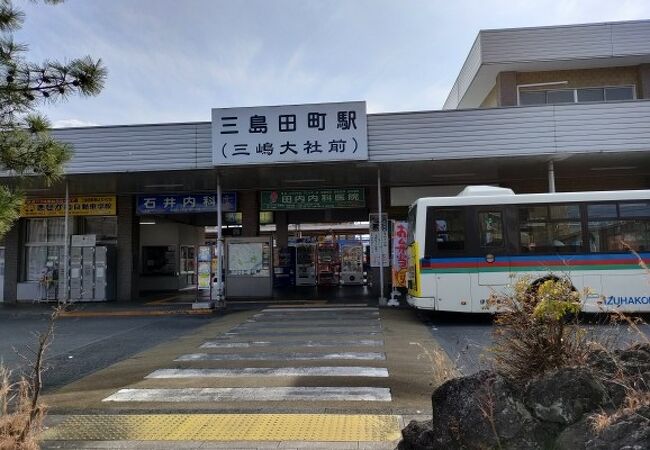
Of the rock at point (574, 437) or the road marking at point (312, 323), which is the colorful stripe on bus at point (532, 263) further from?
the rock at point (574, 437)

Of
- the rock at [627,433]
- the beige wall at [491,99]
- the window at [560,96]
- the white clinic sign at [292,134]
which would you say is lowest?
the rock at [627,433]

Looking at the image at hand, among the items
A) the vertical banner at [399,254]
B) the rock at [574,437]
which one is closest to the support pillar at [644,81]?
the vertical banner at [399,254]

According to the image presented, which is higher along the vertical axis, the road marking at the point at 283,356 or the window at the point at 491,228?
the window at the point at 491,228

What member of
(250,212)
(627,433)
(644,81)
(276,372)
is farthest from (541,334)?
(644,81)

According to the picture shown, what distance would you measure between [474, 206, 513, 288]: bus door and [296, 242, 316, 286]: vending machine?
50.2ft

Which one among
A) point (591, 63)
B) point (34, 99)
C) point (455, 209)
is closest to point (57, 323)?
point (455, 209)

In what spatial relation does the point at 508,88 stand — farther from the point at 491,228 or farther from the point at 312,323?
the point at 312,323

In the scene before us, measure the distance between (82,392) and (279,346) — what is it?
377 centimetres

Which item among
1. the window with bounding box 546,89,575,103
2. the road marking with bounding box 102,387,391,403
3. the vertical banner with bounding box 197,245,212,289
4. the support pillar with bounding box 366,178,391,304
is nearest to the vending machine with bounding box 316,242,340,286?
the support pillar with bounding box 366,178,391,304

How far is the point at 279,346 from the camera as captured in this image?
1028 centimetres

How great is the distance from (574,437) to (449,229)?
31.1ft

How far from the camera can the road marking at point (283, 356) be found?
9.04m

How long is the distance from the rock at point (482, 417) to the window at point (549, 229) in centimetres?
917

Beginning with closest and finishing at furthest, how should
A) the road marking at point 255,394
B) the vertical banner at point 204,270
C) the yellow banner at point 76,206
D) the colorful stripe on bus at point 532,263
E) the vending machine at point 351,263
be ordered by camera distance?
the road marking at point 255,394, the colorful stripe on bus at point 532,263, the vertical banner at point 204,270, the yellow banner at point 76,206, the vending machine at point 351,263
